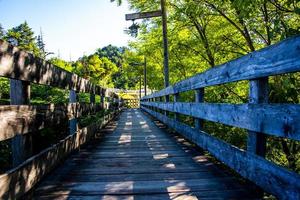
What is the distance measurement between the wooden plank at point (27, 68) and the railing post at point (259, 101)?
6.25ft

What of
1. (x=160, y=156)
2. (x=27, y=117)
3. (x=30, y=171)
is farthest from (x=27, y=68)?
(x=160, y=156)

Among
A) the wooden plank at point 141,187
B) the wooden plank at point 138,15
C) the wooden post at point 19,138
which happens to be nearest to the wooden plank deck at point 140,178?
the wooden plank at point 141,187

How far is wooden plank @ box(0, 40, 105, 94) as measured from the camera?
2390mm

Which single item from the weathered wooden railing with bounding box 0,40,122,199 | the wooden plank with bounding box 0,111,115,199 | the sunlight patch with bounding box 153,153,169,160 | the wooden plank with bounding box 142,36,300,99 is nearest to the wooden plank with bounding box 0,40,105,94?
the weathered wooden railing with bounding box 0,40,122,199

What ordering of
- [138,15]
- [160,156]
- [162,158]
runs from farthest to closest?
[138,15], [160,156], [162,158]

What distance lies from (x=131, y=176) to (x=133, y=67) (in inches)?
1560

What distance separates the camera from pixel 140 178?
3395mm

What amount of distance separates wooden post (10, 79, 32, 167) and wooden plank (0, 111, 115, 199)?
70mm

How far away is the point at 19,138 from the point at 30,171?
284mm

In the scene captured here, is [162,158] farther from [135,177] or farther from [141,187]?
[141,187]

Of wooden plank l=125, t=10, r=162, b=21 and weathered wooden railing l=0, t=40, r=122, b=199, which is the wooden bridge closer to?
weathered wooden railing l=0, t=40, r=122, b=199

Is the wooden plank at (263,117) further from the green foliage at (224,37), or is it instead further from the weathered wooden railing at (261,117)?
the green foliage at (224,37)

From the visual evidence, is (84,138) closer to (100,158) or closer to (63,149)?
(100,158)

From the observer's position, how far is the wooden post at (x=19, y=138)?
2695 millimetres
